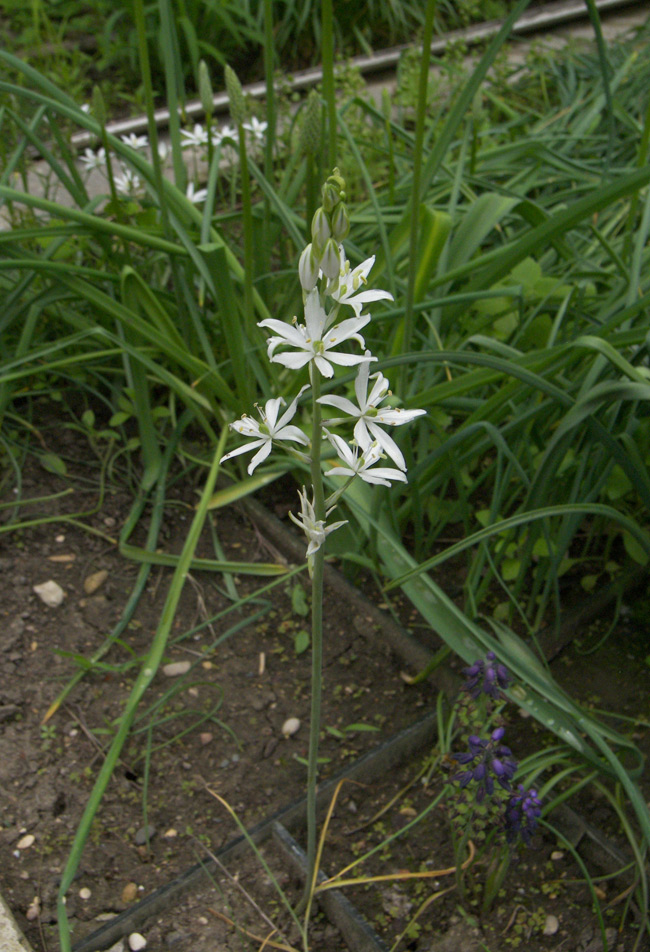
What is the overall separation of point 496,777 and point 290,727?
512mm

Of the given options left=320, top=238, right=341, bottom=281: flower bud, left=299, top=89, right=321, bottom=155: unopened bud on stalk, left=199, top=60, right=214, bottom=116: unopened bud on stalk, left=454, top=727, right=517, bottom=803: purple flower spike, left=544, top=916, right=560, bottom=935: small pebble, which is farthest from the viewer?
left=199, top=60, right=214, bottom=116: unopened bud on stalk

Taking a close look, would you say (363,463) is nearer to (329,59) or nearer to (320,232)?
(320,232)

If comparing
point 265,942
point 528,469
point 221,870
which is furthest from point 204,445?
point 265,942

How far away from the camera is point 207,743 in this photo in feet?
5.15

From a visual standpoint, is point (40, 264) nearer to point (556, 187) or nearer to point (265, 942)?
point (265, 942)

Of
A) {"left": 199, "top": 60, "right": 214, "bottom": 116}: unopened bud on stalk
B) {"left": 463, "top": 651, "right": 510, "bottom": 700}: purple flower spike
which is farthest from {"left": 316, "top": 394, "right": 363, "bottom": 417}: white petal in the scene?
{"left": 199, "top": 60, "right": 214, "bottom": 116}: unopened bud on stalk

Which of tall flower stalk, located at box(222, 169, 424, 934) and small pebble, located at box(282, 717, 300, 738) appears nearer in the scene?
tall flower stalk, located at box(222, 169, 424, 934)

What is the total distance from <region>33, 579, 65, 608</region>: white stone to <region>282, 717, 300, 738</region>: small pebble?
582 mm

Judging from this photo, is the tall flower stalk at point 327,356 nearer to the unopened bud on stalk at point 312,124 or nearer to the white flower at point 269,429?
the white flower at point 269,429

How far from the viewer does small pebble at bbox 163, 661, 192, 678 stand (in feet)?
5.49

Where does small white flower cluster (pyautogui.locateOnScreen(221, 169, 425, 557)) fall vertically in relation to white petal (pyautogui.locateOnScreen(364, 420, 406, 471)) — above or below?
above

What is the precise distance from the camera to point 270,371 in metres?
1.89

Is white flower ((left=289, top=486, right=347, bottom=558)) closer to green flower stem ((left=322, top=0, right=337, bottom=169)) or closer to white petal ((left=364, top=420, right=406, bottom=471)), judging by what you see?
white petal ((left=364, top=420, right=406, bottom=471))

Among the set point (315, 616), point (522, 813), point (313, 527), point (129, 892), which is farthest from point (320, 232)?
point (129, 892)
